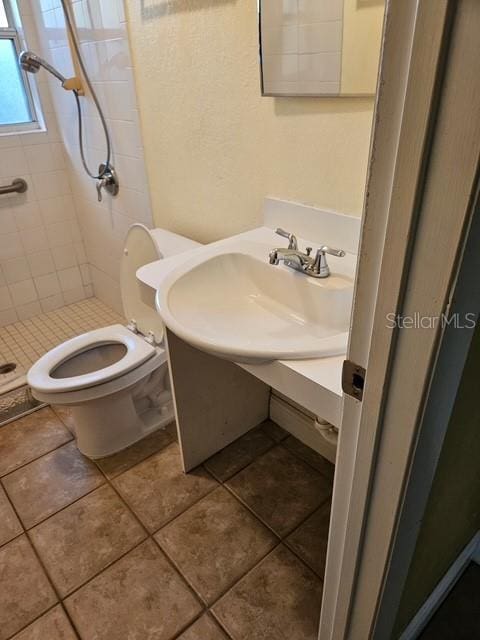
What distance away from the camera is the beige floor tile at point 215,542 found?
1.29 meters

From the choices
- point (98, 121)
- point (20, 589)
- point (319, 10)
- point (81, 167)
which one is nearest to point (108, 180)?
point (98, 121)

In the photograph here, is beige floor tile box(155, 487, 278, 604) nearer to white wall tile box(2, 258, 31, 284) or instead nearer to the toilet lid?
the toilet lid

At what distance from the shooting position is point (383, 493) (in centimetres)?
64

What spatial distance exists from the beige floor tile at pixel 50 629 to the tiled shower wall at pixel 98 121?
1.49m

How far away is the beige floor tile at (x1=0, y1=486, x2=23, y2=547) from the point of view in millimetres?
1423

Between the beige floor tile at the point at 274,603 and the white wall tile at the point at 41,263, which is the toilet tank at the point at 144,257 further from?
the white wall tile at the point at 41,263

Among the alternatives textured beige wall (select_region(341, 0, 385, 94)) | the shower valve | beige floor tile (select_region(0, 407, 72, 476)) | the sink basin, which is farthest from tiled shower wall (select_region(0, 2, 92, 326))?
textured beige wall (select_region(341, 0, 385, 94))

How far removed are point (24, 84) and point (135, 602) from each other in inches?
99.6

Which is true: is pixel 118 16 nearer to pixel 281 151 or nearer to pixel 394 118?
pixel 281 151

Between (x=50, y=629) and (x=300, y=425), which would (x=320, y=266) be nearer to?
(x=300, y=425)

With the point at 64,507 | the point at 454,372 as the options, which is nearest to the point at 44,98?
the point at 64,507

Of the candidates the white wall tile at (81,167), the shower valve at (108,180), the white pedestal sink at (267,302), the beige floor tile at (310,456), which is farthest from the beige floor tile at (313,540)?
the shower valve at (108,180)

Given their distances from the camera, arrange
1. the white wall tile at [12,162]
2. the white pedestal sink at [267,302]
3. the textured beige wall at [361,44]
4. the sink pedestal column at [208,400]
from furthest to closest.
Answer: the white wall tile at [12,162] < the sink pedestal column at [208,400] < the textured beige wall at [361,44] < the white pedestal sink at [267,302]

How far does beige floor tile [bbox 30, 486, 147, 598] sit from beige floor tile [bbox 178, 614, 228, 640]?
321 mm
